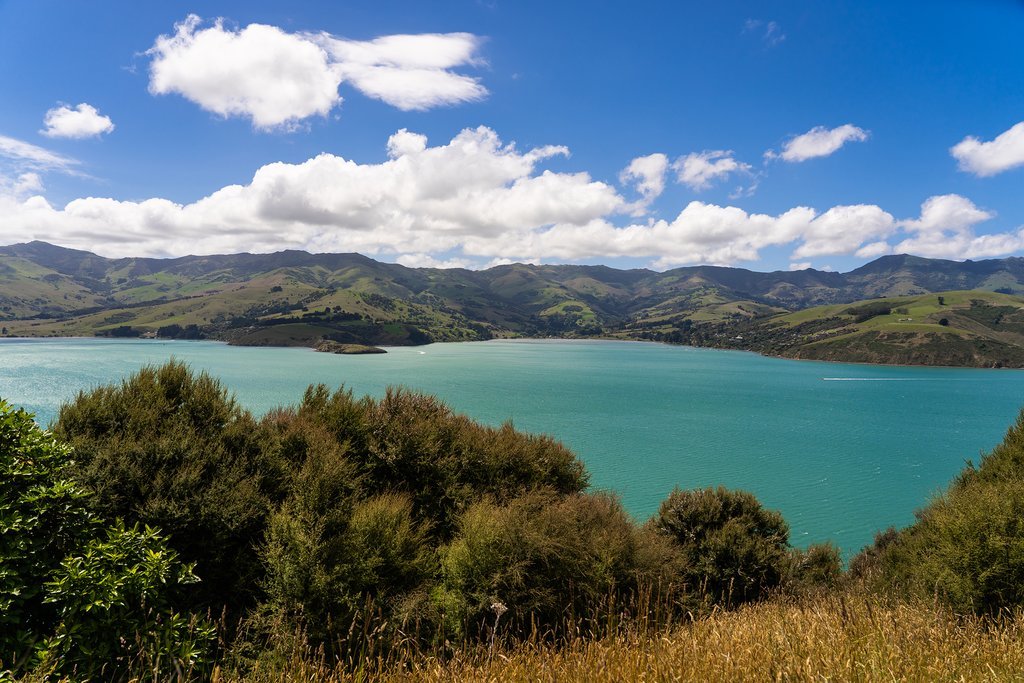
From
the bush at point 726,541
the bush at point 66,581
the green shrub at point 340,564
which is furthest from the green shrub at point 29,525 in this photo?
the bush at point 726,541

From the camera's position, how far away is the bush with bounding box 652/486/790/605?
21.8 metres

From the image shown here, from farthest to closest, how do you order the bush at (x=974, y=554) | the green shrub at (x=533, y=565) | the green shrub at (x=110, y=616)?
the bush at (x=974, y=554) → the green shrub at (x=533, y=565) → the green shrub at (x=110, y=616)

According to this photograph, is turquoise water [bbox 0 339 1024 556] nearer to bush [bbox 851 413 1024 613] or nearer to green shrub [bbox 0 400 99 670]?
bush [bbox 851 413 1024 613]

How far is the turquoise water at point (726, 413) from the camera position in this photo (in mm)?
46656

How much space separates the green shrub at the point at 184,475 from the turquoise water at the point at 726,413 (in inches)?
1178

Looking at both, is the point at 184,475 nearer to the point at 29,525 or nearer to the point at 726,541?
the point at 29,525

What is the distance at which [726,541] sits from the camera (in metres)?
22.5

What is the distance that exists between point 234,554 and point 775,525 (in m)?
23.8

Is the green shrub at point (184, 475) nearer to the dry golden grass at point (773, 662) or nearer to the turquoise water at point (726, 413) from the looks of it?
the dry golden grass at point (773, 662)

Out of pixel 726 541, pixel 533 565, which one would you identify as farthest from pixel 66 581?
pixel 726 541

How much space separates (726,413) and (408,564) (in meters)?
83.8

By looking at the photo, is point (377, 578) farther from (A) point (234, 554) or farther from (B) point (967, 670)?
(B) point (967, 670)

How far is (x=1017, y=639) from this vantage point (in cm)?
607

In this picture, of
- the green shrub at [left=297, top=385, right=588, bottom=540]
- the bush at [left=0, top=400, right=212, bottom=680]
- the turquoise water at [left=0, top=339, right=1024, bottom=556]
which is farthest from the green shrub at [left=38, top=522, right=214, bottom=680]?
the turquoise water at [left=0, top=339, right=1024, bottom=556]
